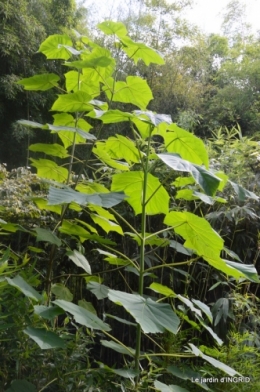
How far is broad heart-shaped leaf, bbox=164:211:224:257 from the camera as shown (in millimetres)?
1264

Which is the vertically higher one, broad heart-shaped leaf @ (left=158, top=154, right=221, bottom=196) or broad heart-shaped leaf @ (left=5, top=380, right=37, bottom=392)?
broad heart-shaped leaf @ (left=158, top=154, right=221, bottom=196)

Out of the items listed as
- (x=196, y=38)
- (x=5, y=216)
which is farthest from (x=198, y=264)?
(x=196, y=38)

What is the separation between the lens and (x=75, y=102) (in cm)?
142

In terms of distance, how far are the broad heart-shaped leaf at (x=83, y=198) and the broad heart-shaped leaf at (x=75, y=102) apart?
0.35 m

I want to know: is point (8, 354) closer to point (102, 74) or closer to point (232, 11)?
point (102, 74)

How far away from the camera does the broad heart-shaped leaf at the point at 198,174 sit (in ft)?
3.61

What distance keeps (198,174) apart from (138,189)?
297mm

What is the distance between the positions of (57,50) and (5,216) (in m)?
0.84

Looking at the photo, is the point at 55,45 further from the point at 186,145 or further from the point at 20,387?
the point at 20,387

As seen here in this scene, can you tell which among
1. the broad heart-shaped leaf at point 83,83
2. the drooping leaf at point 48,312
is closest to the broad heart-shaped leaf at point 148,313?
the drooping leaf at point 48,312

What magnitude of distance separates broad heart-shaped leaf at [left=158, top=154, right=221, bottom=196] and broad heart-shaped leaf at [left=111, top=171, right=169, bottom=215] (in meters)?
0.19

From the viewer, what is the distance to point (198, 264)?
2506 mm

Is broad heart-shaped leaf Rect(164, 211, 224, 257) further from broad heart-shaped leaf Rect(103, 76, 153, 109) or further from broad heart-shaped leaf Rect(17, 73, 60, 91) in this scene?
broad heart-shaped leaf Rect(17, 73, 60, 91)

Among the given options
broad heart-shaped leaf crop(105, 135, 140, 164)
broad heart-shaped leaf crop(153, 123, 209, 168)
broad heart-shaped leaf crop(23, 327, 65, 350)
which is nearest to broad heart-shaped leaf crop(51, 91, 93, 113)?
broad heart-shaped leaf crop(105, 135, 140, 164)
